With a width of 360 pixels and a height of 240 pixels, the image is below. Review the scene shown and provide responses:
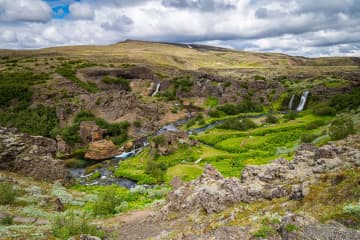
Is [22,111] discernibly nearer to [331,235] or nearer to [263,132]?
[263,132]

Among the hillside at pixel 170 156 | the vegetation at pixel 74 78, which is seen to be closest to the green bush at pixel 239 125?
the hillside at pixel 170 156

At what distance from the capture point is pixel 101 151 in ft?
203

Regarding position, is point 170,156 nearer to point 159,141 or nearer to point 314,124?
point 159,141

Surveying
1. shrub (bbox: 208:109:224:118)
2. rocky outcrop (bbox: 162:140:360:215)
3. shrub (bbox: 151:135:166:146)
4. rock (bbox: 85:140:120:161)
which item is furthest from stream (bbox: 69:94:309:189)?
rocky outcrop (bbox: 162:140:360:215)

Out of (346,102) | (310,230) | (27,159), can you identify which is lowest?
(27,159)

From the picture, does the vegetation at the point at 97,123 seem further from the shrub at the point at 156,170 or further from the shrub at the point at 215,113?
the shrub at the point at 215,113

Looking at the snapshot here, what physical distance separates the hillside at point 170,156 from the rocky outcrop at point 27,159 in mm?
174

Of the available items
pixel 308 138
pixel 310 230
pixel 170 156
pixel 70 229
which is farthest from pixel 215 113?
pixel 310 230

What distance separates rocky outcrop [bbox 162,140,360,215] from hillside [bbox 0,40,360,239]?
98mm

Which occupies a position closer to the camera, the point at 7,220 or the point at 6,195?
the point at 7,220

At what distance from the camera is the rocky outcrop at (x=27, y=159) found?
38.0 metres

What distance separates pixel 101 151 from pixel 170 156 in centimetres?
1485

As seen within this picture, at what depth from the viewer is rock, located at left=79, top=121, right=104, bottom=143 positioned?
6819 centimetres

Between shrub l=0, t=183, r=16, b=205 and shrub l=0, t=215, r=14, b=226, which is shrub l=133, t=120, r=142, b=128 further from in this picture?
shrub l=0, t=215, r=14, b=226
